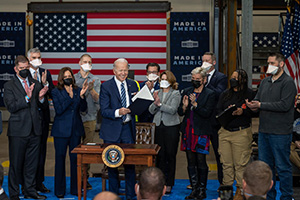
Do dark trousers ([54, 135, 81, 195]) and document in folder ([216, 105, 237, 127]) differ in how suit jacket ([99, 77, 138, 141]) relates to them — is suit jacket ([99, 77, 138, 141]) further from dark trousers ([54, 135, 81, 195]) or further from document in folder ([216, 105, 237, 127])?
document in folder ([216, 105, 237, 127])

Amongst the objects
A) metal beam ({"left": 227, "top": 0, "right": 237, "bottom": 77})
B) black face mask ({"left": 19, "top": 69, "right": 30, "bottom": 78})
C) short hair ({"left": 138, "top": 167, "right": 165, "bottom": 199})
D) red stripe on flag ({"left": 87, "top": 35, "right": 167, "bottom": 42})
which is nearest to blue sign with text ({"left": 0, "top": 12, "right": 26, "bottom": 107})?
red stripe on flag ({"left": 87, "top": 35, "right": 167, "bottom": 42})

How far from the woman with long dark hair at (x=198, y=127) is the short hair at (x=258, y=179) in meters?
2.86

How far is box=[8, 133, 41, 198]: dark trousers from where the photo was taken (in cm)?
599

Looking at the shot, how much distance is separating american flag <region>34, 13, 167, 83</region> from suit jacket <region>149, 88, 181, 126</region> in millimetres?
6952

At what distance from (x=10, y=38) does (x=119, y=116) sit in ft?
30.1

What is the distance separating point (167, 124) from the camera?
641 cm

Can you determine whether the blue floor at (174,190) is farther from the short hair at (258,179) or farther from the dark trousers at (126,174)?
the short hair at (258,179)

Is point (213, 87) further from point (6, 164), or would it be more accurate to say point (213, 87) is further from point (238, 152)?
point (6, 164)

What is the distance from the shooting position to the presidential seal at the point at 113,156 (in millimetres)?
5344

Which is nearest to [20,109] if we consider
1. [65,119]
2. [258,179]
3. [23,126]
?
[23,126]

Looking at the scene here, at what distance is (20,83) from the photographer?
5961mm

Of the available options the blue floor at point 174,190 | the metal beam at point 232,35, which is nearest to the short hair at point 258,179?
the blue floor at point 174,190

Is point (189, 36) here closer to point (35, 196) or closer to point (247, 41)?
point (247, 41)

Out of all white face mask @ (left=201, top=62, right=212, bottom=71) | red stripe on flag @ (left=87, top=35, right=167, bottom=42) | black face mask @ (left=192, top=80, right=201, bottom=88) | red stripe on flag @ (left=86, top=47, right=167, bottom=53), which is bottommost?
black face mask @ (left=192, top=80, right=201, bottom=88)
